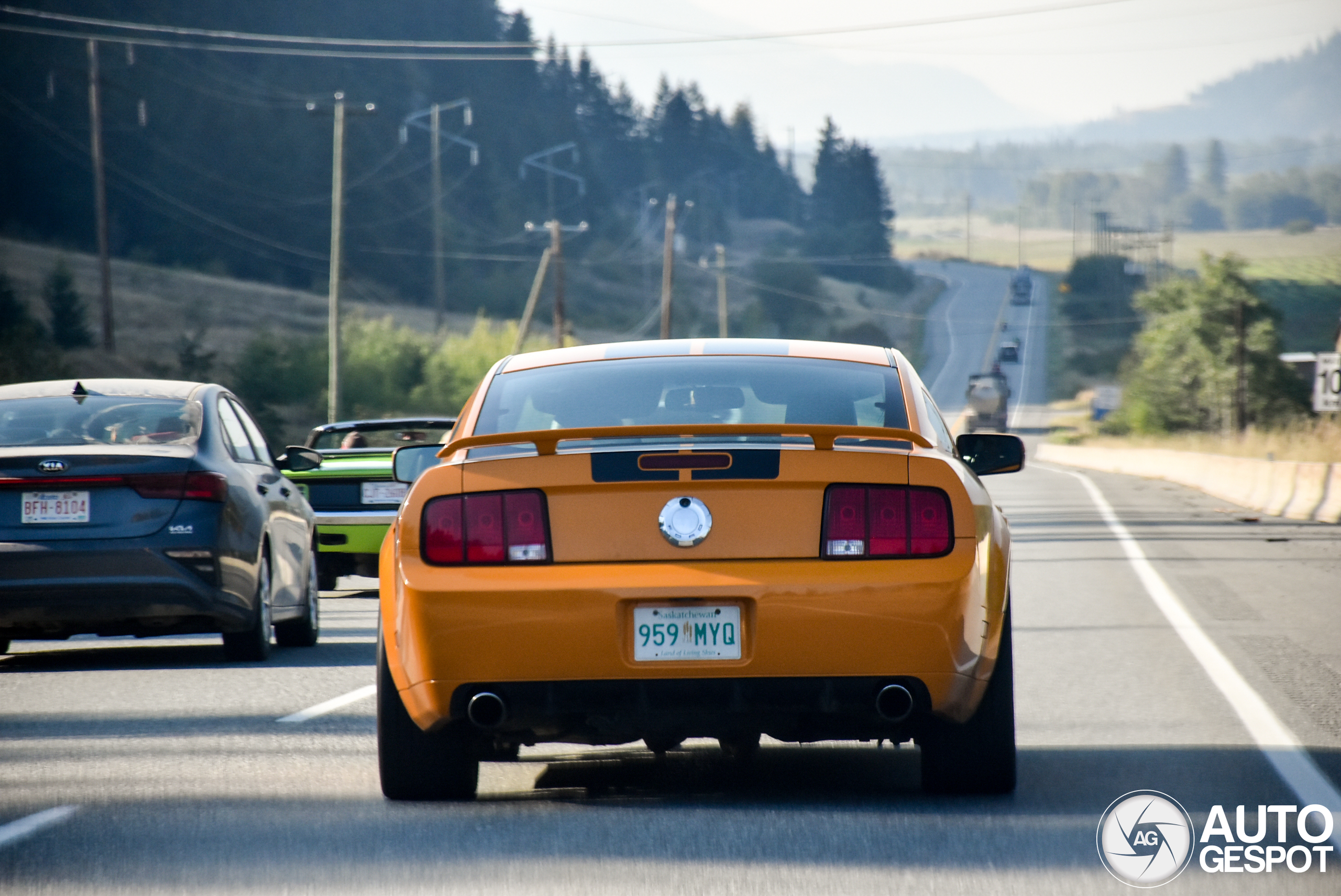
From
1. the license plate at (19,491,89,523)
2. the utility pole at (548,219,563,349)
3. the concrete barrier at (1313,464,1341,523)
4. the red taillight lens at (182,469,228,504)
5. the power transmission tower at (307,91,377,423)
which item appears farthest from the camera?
the utility pole at (548,219,563,349)

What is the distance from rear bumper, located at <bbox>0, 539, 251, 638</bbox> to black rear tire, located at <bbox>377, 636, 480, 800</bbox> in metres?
3.71

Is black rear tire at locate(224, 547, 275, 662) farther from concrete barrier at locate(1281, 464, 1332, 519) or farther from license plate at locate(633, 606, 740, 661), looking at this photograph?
concrete barrier at locate(1281, 464, 1332, 519)

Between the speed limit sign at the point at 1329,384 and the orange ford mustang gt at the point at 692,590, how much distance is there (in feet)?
91.9

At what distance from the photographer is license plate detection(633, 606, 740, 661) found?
5270 millimetres

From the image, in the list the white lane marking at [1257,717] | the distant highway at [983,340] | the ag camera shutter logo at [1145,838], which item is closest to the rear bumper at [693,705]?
the ag camera shutter logo at [1145,838]

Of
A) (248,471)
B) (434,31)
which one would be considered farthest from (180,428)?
(434,31)

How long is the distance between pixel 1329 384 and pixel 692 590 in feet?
95.1

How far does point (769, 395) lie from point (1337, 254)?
185 meters

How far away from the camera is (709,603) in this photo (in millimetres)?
5270

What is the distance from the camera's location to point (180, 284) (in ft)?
265

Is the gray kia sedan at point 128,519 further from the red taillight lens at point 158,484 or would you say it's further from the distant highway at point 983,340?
the distant highway at point 983,340

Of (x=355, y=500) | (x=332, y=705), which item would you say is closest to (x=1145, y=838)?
(x=332, y=705)

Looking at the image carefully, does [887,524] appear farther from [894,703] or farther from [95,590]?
[95,590]

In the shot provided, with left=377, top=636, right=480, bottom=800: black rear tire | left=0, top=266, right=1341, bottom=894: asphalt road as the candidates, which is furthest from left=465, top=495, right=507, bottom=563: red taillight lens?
left=0, top=266, right=1341, bottom=894: asphalt road
